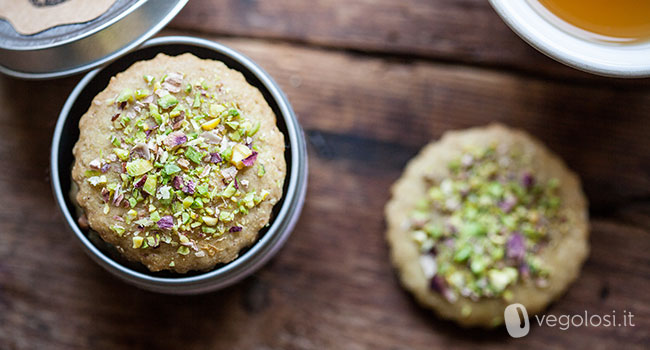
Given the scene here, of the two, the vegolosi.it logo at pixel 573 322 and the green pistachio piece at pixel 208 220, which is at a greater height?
the green pistachio piece at pixel 208 220

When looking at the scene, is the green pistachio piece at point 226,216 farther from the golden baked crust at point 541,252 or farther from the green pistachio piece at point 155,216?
the golden baked crust at point 541,252

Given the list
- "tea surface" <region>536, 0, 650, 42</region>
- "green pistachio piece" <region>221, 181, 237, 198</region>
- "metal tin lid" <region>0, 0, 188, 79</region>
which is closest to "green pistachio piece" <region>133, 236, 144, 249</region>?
"green pistachio piece" <region>221, 181, 237, 198</region>

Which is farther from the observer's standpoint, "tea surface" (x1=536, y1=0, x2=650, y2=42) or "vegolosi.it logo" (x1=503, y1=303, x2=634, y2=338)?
"vegolosi.it logo" (x1=503, y1=303, x2=634, y2=338)

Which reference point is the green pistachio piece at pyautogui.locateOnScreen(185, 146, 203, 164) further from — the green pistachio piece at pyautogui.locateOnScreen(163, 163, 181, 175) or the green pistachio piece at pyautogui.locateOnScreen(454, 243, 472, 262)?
the green pistachio piece at pyautogui.locateOnScreen(454, 243, 472, 262)

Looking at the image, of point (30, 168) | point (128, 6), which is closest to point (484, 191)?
point (128, 6)

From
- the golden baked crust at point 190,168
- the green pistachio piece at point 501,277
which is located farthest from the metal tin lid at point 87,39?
the green pistachio piece at point 501,277

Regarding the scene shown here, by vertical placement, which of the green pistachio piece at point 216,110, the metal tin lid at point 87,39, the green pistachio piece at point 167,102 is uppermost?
the metal tin lid at point 87,39

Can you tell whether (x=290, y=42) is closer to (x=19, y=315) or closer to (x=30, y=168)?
(x=30, y=168)
